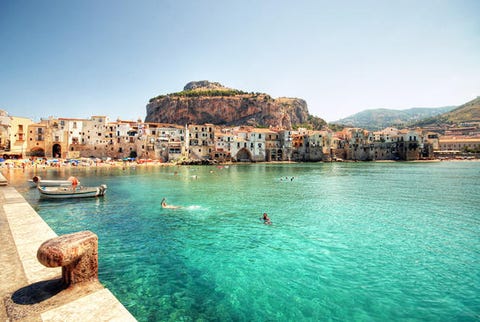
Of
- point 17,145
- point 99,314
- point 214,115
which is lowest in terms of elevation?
Result: point 99,314

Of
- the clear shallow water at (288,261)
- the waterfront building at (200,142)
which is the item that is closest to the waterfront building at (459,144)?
the waterfront building at (200,142)

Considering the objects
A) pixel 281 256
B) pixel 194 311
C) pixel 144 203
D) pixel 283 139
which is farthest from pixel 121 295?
pixel 283 139

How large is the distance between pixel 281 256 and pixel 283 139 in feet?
266

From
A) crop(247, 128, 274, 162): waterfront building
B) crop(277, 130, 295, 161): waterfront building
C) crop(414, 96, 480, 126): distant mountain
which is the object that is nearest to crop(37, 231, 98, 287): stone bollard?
crop(247, 128, 274, 162): waterfront building

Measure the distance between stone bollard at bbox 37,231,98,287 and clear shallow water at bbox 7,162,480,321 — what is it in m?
1.97

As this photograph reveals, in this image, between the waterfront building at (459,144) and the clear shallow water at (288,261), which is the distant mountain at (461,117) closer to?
the waterfront building at (459,144)

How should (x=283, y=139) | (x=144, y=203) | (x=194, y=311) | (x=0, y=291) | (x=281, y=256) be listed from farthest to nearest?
(x=283, y=139), (x=144, y=203), (x=281, y=256), (x=194, y=311), (x=0, y=291)

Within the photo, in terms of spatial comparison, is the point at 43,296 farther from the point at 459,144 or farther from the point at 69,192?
the point at 459,144

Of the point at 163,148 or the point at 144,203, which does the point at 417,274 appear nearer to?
the point at 144,203

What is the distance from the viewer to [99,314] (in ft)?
Result: 13.2

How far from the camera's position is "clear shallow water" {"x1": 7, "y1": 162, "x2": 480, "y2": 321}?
6.51 meters

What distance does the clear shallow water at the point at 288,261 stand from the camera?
6.51 m

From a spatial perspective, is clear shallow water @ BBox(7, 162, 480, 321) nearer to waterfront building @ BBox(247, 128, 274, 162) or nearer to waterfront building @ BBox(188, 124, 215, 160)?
waterfront building @ BBox(188, 124, 215, 160)

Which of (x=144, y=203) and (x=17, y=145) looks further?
(x=17, y=145)
